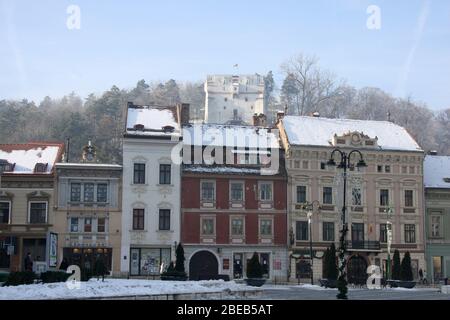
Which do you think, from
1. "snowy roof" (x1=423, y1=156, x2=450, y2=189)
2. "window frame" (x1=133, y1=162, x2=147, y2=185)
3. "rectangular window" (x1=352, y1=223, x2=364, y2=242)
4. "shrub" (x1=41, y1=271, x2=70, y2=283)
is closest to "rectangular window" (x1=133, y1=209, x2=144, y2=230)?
"window frame" (x1=133, y1=162, x2=147, y2=185)

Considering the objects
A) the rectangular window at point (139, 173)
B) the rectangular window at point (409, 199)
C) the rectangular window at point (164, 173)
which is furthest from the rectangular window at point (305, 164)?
the rectangular window at point (139, 173)

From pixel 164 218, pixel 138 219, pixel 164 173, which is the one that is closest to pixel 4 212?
pixel 138 219

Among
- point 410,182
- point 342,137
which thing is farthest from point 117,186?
point 410,182

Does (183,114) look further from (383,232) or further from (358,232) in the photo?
(383,232)

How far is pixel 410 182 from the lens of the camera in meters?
57.6

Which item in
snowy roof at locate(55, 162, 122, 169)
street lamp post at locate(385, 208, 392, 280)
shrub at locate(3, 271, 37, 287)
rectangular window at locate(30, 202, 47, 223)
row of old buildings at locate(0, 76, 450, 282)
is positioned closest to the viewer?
shrub at locate(3, 271, 37, 287)

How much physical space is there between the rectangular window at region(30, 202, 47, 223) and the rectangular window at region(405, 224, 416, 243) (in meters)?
27.4

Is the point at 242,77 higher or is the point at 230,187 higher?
the point at 242,77

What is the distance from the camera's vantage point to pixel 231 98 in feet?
479

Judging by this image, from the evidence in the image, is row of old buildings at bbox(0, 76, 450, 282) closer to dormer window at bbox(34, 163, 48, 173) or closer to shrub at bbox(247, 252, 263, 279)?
dormer window at bbox(34, 163, 48, 173)

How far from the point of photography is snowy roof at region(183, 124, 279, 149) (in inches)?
2175

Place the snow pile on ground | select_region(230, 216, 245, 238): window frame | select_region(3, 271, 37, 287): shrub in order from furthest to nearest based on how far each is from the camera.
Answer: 1. select_region(230, 216, 245, 238): window frame
2. select_region(3, 271, 37, 287): shrub
3. the snow pile on ground
